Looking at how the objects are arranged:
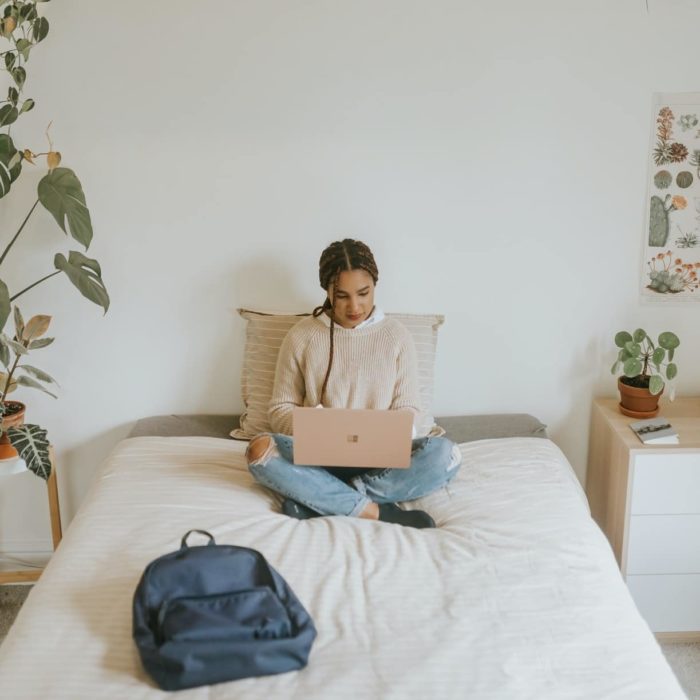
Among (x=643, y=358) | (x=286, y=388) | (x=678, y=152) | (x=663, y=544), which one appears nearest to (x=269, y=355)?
(x=286, y=388)

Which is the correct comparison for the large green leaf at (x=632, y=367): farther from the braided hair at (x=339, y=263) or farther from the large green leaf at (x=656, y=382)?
the braided hair at (x=339, y=263)

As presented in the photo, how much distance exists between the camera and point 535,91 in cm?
218

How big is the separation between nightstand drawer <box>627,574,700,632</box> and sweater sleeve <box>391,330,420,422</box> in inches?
30.0

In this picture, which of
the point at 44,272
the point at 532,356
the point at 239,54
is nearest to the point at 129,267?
the point at 44,272

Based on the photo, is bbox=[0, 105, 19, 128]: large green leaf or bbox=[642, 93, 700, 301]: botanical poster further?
bbox=[642, 93, 700, 301]: botanical poster

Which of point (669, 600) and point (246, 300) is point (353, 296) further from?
point (669, 600)

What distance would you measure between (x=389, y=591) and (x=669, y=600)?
1.04 meters

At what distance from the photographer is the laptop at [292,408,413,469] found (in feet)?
5.80

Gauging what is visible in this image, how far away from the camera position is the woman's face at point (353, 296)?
202 cm

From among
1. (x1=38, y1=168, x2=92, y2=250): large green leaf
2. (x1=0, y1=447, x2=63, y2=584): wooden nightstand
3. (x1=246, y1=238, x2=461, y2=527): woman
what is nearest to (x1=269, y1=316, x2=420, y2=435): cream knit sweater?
(x1=246, y1=238, x2=461, y2=527): woman

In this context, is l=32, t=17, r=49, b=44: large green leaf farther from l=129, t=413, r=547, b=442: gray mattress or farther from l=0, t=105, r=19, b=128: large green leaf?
l=129, t=413, r=547, b=442: gray mattress

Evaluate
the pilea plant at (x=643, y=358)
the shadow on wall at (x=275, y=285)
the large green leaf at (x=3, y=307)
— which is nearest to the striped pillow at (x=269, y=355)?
the shadow on wall at (x=275, y=285)

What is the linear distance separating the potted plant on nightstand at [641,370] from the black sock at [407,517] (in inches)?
30.2

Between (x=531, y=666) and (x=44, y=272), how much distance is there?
1.76 meters
